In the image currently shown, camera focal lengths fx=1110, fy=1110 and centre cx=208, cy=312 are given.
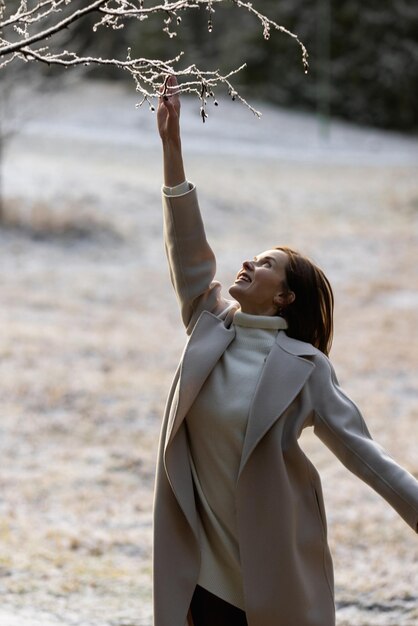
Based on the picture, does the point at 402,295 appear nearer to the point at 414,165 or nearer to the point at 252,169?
the point at 252,169

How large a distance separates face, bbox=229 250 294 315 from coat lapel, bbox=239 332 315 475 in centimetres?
13

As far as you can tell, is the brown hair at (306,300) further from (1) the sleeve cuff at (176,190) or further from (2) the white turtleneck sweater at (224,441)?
(1) the sleeve cuff at (176,190)

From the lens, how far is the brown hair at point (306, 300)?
108 inches

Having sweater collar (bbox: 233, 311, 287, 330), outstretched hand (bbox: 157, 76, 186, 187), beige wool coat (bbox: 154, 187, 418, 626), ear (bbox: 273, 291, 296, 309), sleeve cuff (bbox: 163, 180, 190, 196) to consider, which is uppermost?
outstretched hand (bbox: 157, 76, 186, 187)

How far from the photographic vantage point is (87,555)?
19.1ft

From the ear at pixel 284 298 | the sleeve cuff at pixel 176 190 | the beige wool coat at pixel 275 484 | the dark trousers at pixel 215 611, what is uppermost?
the sleeve cuff at pixel 176 190

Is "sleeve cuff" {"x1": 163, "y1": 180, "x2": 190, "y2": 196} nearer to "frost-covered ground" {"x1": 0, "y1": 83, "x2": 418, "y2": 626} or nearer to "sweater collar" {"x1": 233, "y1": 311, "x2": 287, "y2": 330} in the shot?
"sweater collar" {"x1": 233, "y1": 311, "x2": 287, "y2": 330}

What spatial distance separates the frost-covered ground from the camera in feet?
18.0

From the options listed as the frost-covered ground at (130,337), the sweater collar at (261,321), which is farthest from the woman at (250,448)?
the frost-covered ground at (130,337)

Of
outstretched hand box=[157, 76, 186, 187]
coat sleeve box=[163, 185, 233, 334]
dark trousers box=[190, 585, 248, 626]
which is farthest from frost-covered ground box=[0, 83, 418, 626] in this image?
outstretched hand box=[157, 76, 186, 187]

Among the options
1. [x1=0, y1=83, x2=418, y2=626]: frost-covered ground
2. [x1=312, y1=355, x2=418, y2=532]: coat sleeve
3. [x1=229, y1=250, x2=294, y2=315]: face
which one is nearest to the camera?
[x1=312, y1=355, x2=418, y2=532]: coat sleeve

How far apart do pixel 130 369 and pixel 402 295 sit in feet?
13.7

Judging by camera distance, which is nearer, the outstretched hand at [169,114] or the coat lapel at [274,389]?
the coat lapel at [274,389]

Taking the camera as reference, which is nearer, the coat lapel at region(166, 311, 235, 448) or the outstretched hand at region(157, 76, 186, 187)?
the coat lapel at region(166, 311, 235, 448)
